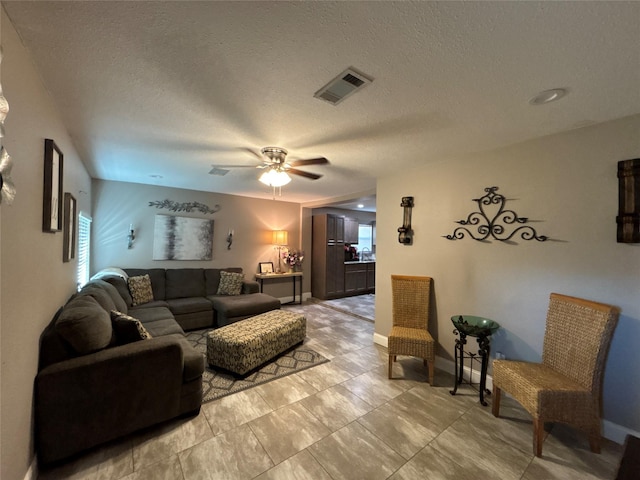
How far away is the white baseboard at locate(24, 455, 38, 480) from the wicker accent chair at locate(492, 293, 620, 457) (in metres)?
3.12

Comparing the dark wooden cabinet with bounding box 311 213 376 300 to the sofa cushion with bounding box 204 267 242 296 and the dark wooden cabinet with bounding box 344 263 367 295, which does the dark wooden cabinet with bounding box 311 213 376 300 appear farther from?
the sofa cushion with bounding box 204 267 242 296

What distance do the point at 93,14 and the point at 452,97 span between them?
195cm

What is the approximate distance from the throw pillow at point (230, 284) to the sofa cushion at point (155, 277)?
92cm

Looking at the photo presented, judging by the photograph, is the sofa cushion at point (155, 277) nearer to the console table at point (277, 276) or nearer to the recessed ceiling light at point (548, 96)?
the console table at point (277, 276)

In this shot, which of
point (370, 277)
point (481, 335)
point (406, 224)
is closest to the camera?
point (481, 335)

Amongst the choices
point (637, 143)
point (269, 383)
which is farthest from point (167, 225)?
point (637, 143)

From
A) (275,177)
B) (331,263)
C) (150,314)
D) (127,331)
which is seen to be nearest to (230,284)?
(150,314)

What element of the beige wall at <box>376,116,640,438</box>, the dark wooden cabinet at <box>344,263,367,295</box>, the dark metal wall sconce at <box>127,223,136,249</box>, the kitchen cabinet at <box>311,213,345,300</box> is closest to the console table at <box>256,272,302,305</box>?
→ the kitchen cabinet at <box>311,213,345,300</box>

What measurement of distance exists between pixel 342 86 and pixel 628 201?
222cm

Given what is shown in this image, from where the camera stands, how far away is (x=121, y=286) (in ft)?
11.6

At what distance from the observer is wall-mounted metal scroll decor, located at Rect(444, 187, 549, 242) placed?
2.38 m

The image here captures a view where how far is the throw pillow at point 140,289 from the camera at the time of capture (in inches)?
152

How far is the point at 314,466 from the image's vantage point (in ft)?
5.35

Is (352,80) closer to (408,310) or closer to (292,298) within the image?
(408,310)
